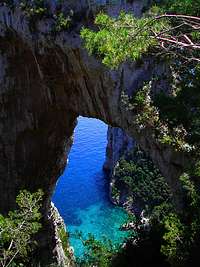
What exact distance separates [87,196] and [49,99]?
24.4 m

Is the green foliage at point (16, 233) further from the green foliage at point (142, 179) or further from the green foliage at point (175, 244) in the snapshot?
the green foliage at point (142, 179)

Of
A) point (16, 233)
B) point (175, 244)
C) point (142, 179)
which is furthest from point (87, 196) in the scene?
point (16, 233)

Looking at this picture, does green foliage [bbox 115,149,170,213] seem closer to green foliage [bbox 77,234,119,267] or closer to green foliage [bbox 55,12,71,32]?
green foliage [bbox 77,234,119,267]

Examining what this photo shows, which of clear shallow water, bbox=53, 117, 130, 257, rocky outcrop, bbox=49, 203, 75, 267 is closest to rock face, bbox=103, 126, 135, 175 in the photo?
clear shallow water, bbox=53, 117, 130, 257

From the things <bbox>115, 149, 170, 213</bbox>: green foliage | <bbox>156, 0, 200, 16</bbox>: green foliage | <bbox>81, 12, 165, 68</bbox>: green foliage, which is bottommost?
<bbox>115, 149, 170, 213</bbox>: green foliage

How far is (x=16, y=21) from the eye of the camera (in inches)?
616

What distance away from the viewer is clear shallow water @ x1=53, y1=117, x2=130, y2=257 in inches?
1430

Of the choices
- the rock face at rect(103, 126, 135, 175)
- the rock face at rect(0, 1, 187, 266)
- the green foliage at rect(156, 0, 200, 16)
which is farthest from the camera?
the rock face at rect(103, 126, 135, 175)

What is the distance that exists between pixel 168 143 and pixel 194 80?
181 centimetres

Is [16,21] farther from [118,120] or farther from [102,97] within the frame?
[118,120]

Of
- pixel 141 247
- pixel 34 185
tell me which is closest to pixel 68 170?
pixel 34 185

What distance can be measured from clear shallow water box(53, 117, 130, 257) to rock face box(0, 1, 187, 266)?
13.0 meters

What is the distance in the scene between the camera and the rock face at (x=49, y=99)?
518 inches

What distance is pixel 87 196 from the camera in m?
41.3
